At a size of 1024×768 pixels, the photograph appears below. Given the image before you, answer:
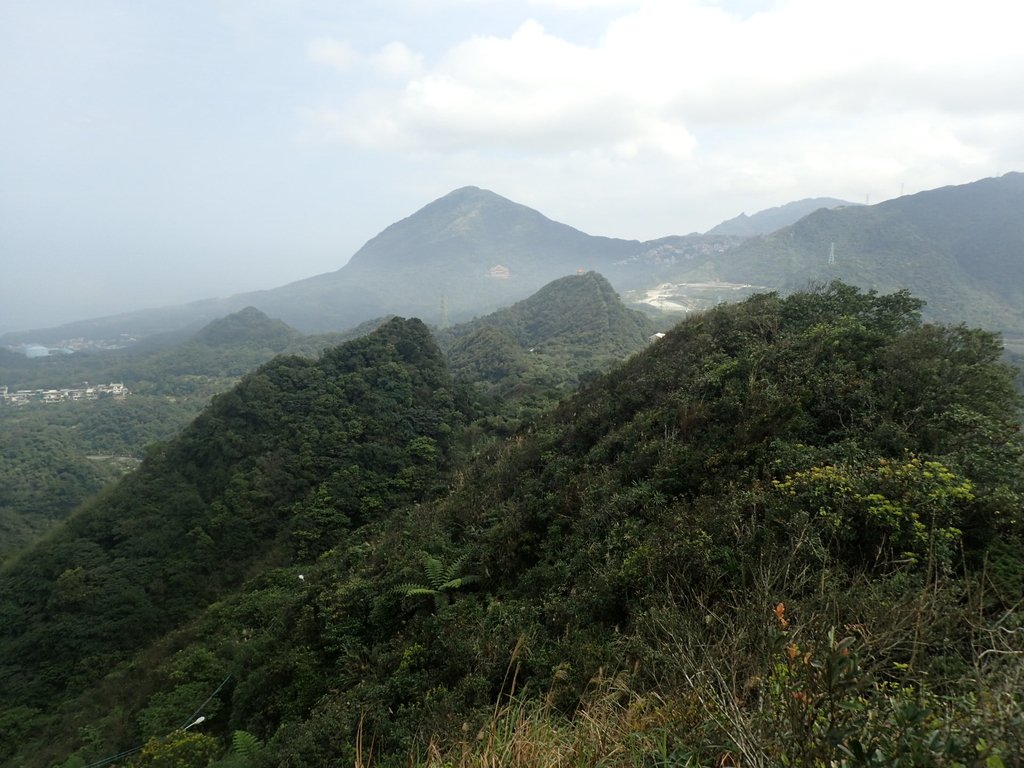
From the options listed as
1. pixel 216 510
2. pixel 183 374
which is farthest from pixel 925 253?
pixel 183 374

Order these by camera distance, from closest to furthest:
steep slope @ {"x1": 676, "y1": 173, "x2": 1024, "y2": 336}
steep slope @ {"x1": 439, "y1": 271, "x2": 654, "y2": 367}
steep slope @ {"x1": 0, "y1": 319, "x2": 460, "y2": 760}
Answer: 1. steep slope @ {"x1": 0, "y1": 319, "x2": 460, "y2": 760}
2. steep slope @ {"x1": 439, "y1": 271, "x2": 654, "y2": 367}
3. steep slope @ {"x1": 676, "y1": 173, "x2": 1024, "y2": 336}

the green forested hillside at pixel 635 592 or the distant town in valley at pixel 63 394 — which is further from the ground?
the green forested hillside at pixel 635 592

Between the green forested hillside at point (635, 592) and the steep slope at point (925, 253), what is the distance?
8166 centimetres

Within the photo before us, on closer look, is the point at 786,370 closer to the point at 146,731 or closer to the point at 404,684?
the point at 404,684

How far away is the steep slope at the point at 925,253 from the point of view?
267 ft

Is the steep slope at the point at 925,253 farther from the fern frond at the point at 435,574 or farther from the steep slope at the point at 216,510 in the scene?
the fern frond at the point at 435,574

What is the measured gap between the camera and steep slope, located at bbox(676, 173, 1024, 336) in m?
81.4

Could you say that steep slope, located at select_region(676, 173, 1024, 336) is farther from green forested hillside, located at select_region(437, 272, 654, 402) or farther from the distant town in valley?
the distant town in valley

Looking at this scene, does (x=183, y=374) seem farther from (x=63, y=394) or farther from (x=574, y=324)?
(x=574, y=324)

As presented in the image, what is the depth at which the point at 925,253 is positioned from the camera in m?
95.6

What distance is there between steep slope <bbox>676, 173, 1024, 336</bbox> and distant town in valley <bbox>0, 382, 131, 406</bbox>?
122m

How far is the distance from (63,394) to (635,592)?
118m

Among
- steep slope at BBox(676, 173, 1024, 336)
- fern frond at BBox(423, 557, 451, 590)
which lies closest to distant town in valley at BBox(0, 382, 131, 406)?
fern frond at BBox(423, 557, 451, 590)

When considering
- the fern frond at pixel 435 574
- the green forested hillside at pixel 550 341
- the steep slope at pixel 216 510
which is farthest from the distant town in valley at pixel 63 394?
the fern frond at pixel 435 574
